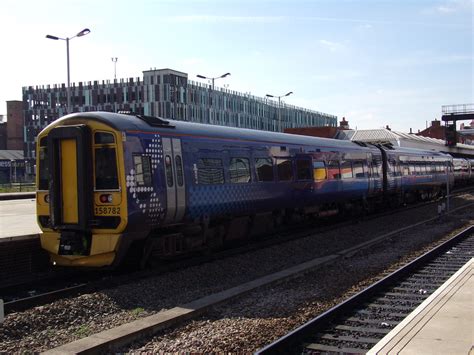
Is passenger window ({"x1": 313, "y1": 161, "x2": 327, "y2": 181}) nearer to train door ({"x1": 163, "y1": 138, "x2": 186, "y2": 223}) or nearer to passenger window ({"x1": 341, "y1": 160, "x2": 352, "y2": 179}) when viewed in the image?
passenger window ({"x1": 341, "y1": 160, "x2": 352, "y2": 179})

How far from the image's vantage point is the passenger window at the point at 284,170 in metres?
15.3

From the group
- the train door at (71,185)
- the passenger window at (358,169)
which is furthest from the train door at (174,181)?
the passenger window at (358,169)

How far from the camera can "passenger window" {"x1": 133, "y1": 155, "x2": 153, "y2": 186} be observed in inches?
395

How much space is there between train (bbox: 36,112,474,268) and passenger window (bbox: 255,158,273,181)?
0.09ft

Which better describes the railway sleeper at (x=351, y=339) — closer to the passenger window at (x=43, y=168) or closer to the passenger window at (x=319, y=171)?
the passenger window at (x=43, y=168)

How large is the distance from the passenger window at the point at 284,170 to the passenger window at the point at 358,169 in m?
5.62

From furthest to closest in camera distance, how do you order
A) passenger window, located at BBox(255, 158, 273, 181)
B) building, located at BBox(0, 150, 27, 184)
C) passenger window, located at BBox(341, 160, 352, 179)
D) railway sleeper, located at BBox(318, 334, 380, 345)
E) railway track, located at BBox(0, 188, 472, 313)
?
1. building, located at BBox(0, 150, 27, 184)
2. passenger window, located at BBox(341, 160, 352, 179)
3. passenger window, located at BBox(255, 158, 273, 181)
4. railway track, located at BBox(0, 188, 472, 313)
5. railway sleeper, located at BBox(318, 334, 380, 345)

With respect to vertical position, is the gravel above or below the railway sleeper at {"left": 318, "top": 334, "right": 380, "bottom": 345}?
above

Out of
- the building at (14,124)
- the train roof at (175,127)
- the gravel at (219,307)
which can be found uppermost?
the building at (14,124)

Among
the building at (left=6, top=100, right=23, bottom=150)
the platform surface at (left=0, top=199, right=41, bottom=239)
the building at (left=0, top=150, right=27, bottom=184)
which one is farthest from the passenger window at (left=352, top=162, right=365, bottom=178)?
the building at (left=6, top=100, right=23, bottom=150)

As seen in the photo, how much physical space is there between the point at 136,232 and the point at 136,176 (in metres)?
1.04

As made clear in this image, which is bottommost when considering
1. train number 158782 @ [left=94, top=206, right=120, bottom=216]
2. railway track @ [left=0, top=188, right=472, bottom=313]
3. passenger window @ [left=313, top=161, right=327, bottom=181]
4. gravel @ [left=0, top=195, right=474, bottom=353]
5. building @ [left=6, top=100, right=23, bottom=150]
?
gravel @ [left=0, top=195, right=474, bottom=353]

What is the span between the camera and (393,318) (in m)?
7.54

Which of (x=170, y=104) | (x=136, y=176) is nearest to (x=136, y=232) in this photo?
(x=136, y=176)
